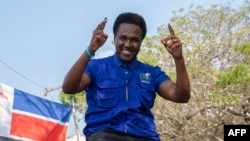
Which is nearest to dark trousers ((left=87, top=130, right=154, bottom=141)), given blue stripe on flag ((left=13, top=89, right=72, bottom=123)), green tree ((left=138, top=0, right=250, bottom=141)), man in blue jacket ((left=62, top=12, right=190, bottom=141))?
man in blue jacket ((left=62, top=12, right=190, bottom=141))

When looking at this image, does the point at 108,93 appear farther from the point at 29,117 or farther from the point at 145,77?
the point at 29,117

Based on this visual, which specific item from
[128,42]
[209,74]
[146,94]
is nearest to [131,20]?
[128,42]

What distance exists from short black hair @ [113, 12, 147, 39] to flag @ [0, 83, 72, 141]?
347 centimetres

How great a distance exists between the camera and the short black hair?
249 centimetres

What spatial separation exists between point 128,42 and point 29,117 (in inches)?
152

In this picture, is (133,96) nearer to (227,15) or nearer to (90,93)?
(90,93)

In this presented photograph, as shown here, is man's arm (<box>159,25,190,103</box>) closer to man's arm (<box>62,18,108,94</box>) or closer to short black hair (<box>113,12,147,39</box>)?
short black hair (<box>113,12,147,39</box>)

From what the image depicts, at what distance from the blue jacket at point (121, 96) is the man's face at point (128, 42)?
0.04 metres

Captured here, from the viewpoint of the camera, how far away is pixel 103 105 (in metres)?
2.32

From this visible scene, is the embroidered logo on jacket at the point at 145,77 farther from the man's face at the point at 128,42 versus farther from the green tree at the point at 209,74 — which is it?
the green tree at the point at 209,74

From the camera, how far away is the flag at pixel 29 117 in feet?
18.8

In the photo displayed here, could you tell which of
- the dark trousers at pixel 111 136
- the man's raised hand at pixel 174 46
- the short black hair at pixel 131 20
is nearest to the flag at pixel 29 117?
the short black hair at pixel 131 20

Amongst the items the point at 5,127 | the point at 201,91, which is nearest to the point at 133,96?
the point at 5,127

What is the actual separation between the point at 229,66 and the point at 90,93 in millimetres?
11385
